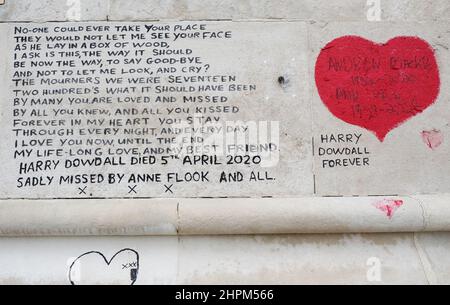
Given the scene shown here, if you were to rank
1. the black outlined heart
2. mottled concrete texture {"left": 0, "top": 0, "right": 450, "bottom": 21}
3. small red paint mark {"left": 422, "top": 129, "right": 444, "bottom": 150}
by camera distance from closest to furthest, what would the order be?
the black outlined heart → small red paint mark {"left": 422, "top": 129, "right": 444, "bottom": 150} → mottled concrete texture {"left": 0, "top": 0, "right": 450, "bottom": 21}

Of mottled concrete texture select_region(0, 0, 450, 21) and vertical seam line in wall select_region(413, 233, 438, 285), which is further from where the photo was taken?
mottled concrete texture select_region(0, 0, 450, 21)

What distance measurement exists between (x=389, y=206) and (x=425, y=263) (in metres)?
0.40

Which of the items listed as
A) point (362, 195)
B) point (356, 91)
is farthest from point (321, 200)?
point (356, 91)

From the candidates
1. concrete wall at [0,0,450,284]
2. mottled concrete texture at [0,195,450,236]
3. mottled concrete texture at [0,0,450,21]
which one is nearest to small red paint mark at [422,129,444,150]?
concrete wall at [0,0,450,284]

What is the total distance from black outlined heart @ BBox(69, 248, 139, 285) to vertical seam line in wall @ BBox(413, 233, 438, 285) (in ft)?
5.55

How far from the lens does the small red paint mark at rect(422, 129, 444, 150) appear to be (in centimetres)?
302

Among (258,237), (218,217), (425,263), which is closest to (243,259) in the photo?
(258,237)

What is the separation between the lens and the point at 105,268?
9.14 feet

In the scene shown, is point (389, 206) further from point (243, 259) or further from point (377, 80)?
point (243, 259)

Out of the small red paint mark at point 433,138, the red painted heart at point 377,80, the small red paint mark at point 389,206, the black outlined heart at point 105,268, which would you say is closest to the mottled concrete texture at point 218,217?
the small red paint mark at point 389,206

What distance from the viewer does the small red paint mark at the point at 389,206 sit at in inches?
112

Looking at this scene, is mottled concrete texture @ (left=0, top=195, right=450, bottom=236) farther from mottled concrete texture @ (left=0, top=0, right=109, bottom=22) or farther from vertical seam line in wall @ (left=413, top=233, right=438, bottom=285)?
mottled concrete texture @ (left=0, top=0, right=109, bottom=22)

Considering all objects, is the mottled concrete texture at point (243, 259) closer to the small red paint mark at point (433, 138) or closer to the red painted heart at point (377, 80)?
the small red paint mark at point (433, 138)
